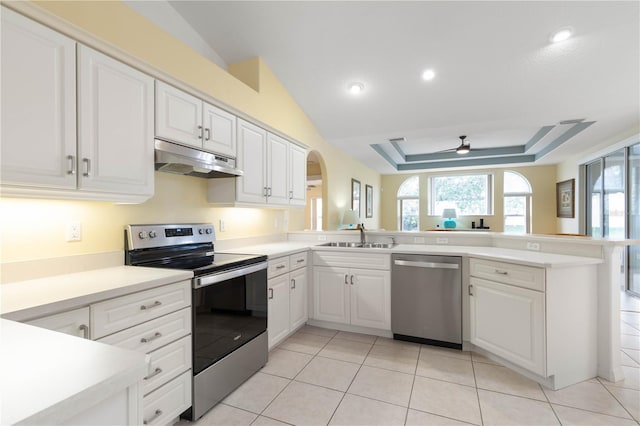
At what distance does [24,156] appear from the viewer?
1297 millimetres

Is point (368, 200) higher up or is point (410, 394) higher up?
point (368, 200)

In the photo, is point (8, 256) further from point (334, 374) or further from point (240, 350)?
point (334, 374)

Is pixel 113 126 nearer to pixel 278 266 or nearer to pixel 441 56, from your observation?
pixel 278 266

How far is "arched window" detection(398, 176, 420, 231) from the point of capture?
8.68 metres

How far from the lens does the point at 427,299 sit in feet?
8.97

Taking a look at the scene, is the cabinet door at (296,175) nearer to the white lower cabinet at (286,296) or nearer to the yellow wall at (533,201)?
the white lower cabinet at (286,296)

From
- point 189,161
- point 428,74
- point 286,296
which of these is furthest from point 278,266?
point 428,74

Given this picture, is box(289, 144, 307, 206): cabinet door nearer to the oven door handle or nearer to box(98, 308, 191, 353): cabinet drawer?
the oven door handle

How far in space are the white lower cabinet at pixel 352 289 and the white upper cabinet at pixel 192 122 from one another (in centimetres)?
150

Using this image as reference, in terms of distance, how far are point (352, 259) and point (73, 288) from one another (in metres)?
2.22

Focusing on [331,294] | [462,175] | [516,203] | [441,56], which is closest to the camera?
[441,56]

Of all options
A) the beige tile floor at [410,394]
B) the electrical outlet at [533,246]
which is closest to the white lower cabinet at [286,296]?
the beige tile floor at [410,394]

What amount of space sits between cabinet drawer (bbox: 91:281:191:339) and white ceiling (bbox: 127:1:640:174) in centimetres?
225

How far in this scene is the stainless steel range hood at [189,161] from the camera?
1.91 meters
